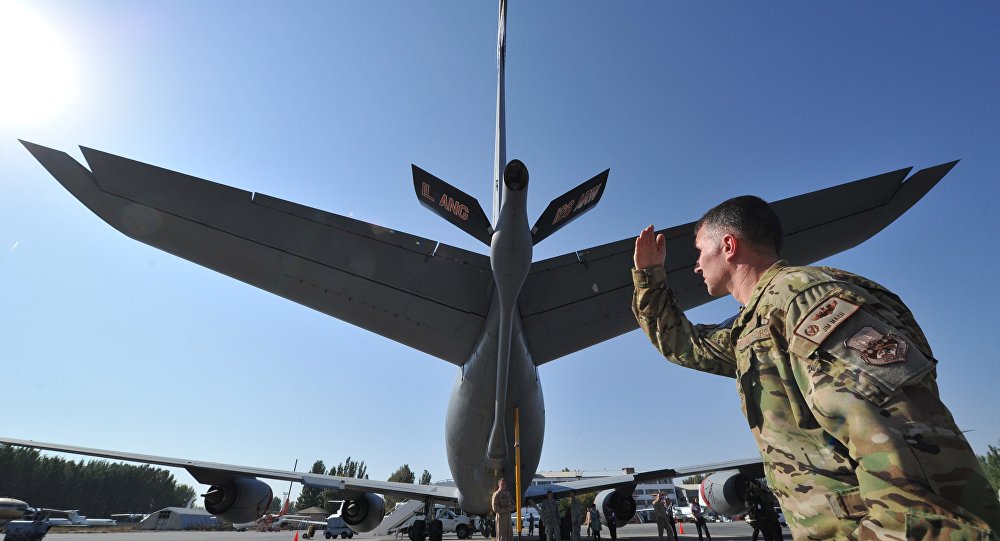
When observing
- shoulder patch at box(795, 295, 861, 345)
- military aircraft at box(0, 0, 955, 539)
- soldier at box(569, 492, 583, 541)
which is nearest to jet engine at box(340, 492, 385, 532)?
soldier at box(569, 492, 583, 541)

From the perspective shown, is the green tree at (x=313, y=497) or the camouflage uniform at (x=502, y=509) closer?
the camouflage uniform at (x=502, y=509)

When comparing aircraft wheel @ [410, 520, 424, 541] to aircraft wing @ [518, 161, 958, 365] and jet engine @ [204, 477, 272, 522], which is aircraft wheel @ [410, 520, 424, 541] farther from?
aircraft wing @ [518, 161, 958, 365]

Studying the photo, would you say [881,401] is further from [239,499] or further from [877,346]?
[239,499]

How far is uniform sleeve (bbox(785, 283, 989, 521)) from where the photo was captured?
0.86 m

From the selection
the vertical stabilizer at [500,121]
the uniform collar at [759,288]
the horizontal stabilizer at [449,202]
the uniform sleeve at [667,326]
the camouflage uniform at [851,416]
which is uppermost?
the vertical stabilizer at [500,121]

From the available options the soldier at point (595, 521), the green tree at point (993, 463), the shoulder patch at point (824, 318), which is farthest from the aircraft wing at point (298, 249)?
the green tree at point (993, 463)

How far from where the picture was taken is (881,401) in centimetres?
95

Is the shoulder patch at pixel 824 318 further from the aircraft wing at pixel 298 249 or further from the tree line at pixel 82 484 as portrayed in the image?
the tree line at pixel 82 484

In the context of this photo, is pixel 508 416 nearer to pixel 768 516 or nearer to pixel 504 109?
pixel 504 109

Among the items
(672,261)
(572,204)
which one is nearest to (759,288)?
(572,204)

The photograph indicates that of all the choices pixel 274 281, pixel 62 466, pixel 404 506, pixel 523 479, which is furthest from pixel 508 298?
pixel 62 466

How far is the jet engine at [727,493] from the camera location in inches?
412

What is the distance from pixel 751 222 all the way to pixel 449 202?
261 centimetres

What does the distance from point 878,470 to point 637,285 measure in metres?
1.29
